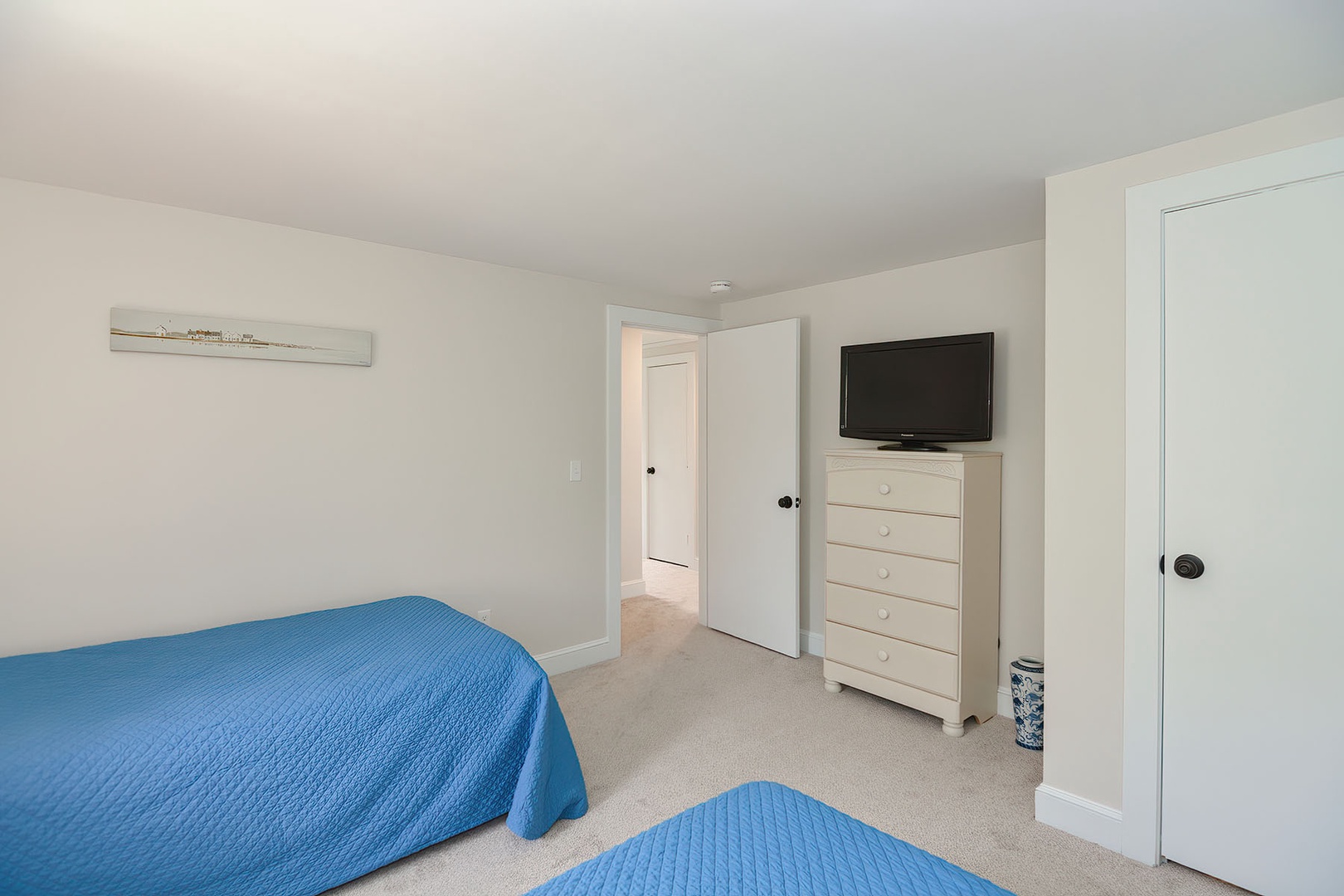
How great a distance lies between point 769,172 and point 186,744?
2.44 m

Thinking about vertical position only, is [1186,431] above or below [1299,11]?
below

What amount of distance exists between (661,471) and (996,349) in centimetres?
389

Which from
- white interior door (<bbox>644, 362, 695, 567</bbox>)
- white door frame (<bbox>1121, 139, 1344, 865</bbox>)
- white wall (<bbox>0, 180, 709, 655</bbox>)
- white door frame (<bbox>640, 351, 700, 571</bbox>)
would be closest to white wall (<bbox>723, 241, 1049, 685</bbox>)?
white door frame (<bbox>1121, 139, 1344, 865</bbox>)

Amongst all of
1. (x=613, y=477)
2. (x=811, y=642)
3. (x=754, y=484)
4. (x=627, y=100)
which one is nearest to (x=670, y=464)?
(x=754, y=484)

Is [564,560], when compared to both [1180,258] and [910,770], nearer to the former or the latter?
[910,770]

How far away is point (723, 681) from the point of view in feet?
12.0

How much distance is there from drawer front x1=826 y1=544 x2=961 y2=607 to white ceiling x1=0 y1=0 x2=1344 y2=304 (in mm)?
1556

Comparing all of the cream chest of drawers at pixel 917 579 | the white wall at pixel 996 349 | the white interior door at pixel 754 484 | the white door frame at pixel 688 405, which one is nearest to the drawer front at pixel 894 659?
the cream chest of drawers at pixel 917 579

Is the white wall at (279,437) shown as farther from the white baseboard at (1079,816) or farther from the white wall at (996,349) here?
the white baseboard at (1079,816)

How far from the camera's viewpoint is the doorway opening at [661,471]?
5.45m

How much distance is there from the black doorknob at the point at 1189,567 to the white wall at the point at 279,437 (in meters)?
2.76

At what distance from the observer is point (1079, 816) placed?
226 centimetres

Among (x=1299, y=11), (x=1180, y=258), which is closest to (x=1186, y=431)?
(x=1180, y=258)

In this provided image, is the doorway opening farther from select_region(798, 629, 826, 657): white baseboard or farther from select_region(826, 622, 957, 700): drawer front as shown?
select_region(826, 622, 957, 700): drawer front
